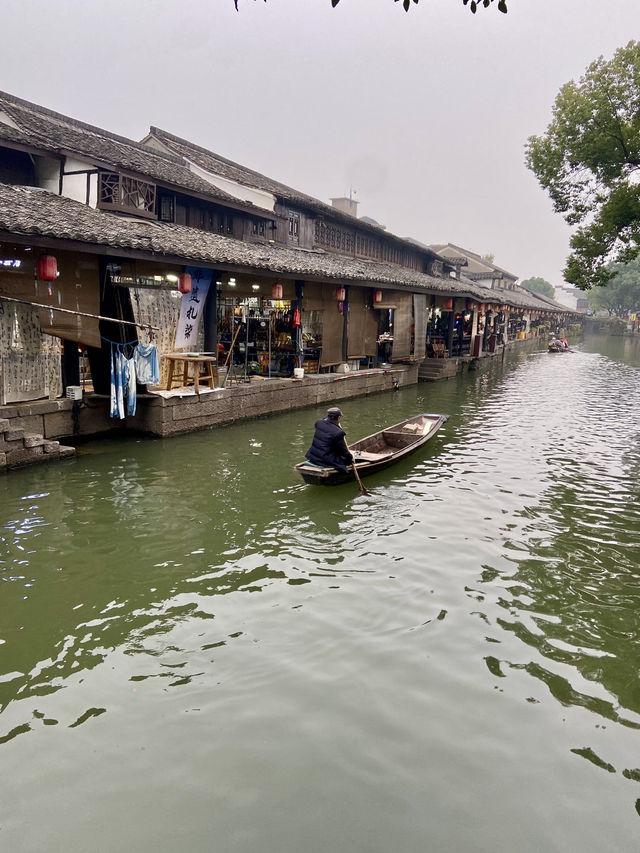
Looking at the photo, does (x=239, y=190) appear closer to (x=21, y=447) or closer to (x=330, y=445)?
(x=21, y=447)

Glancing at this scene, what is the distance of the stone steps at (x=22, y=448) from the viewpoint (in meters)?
10.6

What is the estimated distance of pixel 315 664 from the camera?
5.48 metres

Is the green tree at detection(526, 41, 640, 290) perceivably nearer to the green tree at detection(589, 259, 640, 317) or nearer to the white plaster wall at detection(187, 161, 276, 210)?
the white plaster wall at detection(187, 161, 276, 210)

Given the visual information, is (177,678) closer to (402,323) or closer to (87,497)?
(87,497)

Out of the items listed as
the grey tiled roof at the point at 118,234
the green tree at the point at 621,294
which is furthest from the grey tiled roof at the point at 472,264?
the grey tiled roof at the point at 118,234

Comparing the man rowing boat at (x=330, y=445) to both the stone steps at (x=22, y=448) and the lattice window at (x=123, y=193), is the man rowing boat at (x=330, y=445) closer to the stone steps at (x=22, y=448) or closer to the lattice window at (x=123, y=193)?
the stone steps at (x=22, y=448)

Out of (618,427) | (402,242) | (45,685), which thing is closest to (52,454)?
(45,685)

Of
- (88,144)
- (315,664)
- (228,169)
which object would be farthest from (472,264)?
(315,664)

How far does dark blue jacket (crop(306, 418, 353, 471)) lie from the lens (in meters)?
9.98

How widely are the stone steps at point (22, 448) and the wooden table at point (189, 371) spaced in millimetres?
3663

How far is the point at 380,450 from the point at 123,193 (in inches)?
446

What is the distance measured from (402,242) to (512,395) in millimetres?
16164

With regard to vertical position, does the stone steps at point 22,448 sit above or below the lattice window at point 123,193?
below

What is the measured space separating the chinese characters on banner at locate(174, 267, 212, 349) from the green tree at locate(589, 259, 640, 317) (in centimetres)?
8474
